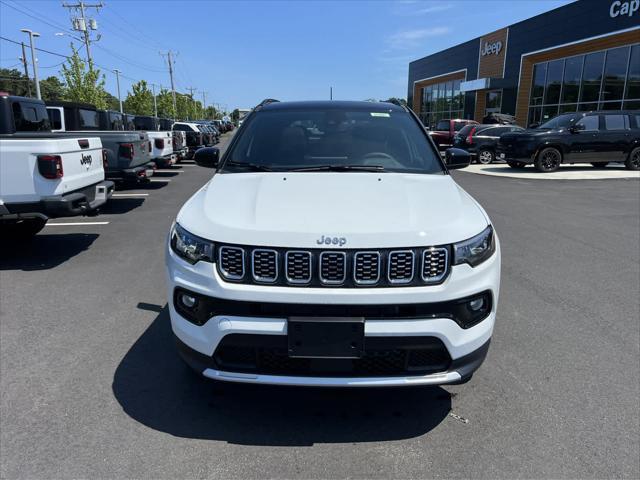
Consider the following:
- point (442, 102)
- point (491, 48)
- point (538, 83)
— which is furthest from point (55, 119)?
point (442, 102)

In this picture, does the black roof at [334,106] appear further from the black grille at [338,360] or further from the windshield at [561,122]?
the windshield at [561,122]

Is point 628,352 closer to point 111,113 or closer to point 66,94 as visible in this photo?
point 111,113

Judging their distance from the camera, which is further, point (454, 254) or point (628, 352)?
point (628, 352)

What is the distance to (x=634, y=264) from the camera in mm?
5922

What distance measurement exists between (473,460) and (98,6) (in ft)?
188

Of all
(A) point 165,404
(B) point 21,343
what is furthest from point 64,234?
(A) point 165,404

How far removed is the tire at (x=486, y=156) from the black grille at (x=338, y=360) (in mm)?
19384

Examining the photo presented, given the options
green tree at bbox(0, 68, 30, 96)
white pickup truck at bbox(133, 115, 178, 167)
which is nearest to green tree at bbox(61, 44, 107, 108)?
white pickup truck at bbox(133, 115, 178, 167)

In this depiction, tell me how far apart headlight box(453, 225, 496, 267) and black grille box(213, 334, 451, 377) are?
461mm

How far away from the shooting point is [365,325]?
2307mm

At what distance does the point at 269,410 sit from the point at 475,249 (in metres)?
1.55

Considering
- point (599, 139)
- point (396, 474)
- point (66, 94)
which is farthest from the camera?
point (66, 94)

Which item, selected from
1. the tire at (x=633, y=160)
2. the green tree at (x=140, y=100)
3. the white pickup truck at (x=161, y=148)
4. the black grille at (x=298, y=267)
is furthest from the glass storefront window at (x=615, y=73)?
the green tree at (x=140, y=100)

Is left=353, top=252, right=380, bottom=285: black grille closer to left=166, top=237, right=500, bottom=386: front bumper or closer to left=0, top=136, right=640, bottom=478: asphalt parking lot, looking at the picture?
left=166, top=237, right=500, bottom=386: front bumper
